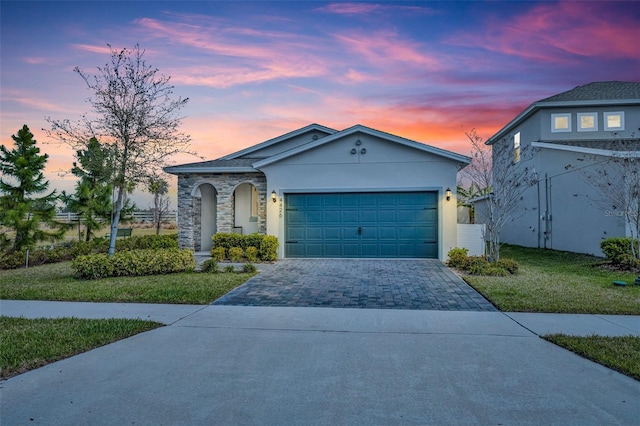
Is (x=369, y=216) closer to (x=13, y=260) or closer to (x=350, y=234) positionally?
(x=350, y=234)

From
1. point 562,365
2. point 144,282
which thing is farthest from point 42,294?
point 562,365

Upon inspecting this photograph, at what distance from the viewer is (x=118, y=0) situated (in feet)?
34.7

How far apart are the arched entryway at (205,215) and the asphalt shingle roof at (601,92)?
626 inches

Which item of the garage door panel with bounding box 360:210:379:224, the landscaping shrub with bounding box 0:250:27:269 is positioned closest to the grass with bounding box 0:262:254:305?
the landscaping shrub with bounding box 0:250:27:269

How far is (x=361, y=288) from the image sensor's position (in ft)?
28.4

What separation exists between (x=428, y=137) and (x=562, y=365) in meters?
17.0

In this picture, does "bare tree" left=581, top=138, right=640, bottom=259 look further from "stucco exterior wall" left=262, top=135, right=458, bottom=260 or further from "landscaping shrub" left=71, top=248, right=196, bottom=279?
"landscaping shrub" left=71, top=248, right=196, bottom=279

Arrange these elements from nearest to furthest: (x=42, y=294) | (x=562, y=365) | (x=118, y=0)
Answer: (x=562, y=365), (x=42, y=294), (x=118, y=0)

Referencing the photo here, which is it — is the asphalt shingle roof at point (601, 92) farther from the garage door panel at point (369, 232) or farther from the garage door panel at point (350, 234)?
the garage door panel at point (350, 234)

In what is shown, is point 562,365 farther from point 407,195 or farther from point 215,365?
point 407,195

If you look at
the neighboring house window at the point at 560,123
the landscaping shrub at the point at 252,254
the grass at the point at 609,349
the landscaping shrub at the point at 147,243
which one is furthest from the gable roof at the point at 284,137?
the grass at the point at 609,349

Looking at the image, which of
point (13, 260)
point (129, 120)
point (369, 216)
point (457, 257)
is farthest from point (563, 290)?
point (13, 260)

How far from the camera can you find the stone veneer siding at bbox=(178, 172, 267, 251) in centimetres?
1495

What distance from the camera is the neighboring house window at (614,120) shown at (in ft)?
57.8
